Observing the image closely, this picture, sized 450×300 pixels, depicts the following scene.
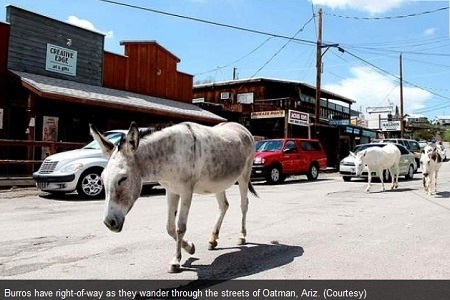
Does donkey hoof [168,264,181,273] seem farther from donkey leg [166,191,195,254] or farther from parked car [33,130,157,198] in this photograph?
parked car [33,130,157,198]

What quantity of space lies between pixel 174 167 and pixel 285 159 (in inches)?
589

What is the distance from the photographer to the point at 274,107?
33125 mm

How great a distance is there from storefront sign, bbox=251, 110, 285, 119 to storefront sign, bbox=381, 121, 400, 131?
27.5 meters

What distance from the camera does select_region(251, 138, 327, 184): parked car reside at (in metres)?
18.5

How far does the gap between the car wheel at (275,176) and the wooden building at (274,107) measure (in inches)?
404

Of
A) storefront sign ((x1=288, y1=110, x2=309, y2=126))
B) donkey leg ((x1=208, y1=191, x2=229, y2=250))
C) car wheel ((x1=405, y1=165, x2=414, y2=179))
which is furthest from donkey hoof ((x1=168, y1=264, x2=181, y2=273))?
storefront sign ((x1=288, y1=110, x2=309, y2=126))

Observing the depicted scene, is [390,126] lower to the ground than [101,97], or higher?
higher

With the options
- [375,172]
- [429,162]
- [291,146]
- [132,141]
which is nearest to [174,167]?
[132,141]

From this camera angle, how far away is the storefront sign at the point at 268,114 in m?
29.3

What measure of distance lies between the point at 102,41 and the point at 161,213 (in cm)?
1507

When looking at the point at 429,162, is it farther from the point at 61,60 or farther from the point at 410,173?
the point at 61,60

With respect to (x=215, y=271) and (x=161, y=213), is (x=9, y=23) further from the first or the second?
(x=215, y=271)

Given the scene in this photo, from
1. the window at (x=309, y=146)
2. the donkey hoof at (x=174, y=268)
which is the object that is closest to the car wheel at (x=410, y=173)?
the window at (x=309, y=146)

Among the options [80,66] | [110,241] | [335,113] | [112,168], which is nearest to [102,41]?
[80,66]
